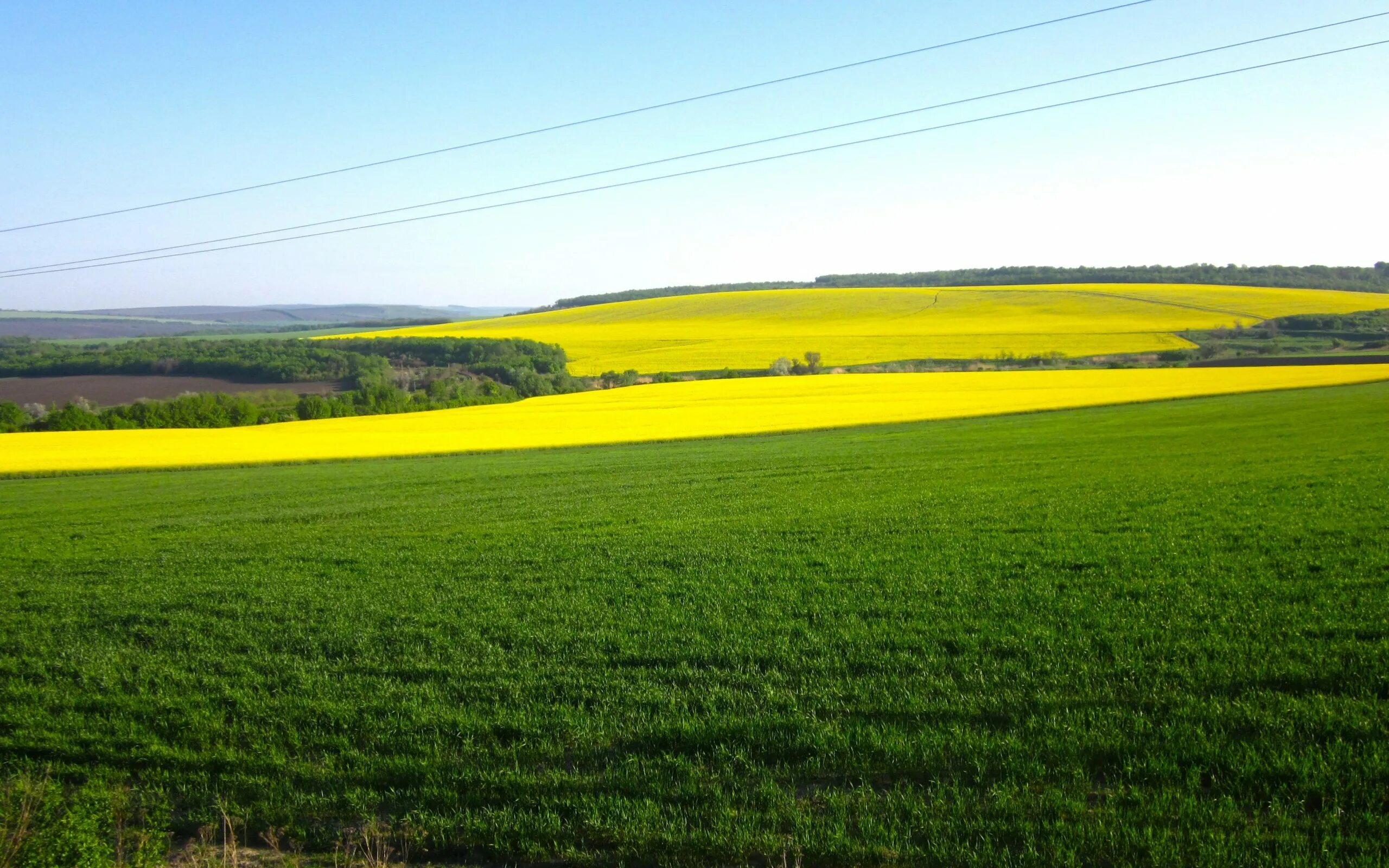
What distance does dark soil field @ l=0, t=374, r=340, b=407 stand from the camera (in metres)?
49.9

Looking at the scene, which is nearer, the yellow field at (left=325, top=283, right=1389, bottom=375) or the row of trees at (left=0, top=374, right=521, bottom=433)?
the row of trees at (left=0, top=374, right=521, bottom=433)

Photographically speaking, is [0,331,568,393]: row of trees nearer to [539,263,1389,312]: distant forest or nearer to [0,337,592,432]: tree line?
[0,337,592,432]: tree line

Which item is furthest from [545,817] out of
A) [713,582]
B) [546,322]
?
[546,322]

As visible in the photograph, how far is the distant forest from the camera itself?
9638 cm

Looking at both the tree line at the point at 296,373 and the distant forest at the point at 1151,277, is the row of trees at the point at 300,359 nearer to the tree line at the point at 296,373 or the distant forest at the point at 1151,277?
the tree line at the point at 296,373

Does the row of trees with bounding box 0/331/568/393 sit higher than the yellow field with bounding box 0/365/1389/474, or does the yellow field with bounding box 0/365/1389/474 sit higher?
the row of trees with bounding box 0/331/568/393

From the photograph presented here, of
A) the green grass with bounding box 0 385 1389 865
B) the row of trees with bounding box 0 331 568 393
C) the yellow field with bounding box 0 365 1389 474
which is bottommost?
the yellow field with bounding box 0 365 1389 474

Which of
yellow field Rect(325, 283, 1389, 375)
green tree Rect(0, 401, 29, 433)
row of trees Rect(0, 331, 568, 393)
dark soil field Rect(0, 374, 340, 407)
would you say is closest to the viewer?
green tree Rect(0, 401, 29, 433)

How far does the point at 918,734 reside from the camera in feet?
20.0

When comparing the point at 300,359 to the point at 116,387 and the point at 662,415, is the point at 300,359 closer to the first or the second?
the point at 116,387

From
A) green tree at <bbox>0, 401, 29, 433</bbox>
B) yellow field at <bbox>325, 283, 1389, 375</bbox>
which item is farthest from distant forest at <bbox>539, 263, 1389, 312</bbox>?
green tree at <bbox>0, 401, 29, 433</bbox>

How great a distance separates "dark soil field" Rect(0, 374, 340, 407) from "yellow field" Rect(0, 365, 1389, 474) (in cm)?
895

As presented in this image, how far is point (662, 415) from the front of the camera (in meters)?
41.5

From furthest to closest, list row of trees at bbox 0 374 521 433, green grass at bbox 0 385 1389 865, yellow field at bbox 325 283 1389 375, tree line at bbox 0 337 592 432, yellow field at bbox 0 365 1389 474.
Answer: yellow field at bbox 325 283 1389 375 < tree line at bbox 0 337 592 432 < row of trees at bbox 0 374 521 433 < yellow field at bbox 0 365 1389 474 < green grass at bbox 0 385 1389 865
